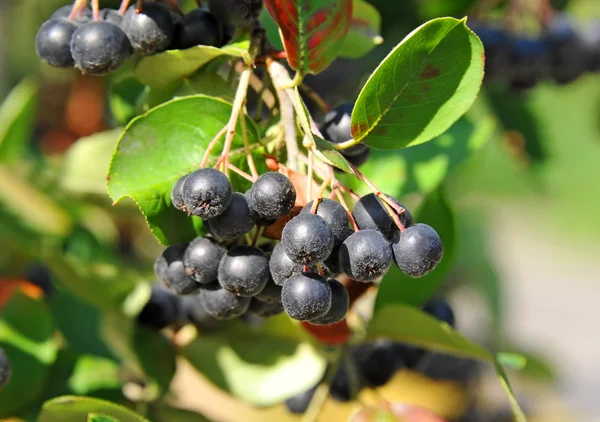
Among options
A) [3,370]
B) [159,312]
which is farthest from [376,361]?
[3,370]

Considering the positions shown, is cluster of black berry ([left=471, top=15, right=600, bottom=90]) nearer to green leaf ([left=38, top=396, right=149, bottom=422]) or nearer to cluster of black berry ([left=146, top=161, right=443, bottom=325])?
cluster of black berry ([left=146, top=161, right=443, bottom=325])

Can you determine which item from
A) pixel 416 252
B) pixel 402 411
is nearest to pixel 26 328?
pixel 402 411

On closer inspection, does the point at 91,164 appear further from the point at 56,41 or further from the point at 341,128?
the point at 341,128

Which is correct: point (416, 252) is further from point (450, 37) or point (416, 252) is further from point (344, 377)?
point (344, 377)

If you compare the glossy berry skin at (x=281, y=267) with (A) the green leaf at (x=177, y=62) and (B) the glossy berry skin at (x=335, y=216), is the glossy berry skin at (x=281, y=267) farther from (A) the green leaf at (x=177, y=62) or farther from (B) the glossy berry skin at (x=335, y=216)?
(A) the green leaf at (x=177, y=62)

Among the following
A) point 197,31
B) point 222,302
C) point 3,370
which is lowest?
point 3,370

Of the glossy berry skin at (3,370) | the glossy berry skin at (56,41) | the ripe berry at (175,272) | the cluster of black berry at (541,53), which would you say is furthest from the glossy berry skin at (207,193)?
the cluster of black berry at (541,53)
